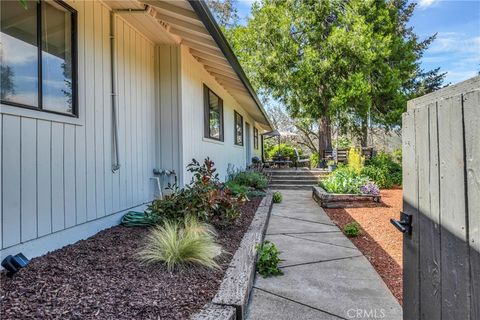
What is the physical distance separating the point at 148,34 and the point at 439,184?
470 centimetres

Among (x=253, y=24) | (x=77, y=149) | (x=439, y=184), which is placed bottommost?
(x=439, y=184)

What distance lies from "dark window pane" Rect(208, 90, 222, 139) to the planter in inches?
124

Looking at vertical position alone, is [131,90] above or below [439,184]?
above

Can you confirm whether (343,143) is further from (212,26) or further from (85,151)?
(85,151)

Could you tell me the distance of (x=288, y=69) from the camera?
15781 millimetres

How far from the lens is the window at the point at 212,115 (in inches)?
287

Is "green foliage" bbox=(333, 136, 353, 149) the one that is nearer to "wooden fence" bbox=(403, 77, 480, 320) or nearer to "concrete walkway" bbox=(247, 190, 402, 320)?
"concrete walkway" bbox=(247, 190, 402, 320)

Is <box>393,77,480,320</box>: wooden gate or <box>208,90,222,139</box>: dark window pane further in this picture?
<box>208,90,222,139</box>: dark window pane

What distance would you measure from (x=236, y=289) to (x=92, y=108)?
8.72 ft

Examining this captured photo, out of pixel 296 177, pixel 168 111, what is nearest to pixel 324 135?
pixel 296 177

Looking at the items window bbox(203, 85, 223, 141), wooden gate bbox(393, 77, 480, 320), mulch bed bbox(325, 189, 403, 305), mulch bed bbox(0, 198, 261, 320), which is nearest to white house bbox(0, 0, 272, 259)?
mulch bed bbox(0, 198, 261, 320)

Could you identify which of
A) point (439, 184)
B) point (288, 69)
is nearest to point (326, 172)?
point (288, 69)

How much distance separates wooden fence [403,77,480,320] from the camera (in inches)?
48.6

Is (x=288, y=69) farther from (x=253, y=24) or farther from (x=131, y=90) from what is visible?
(x=131, y=90)
